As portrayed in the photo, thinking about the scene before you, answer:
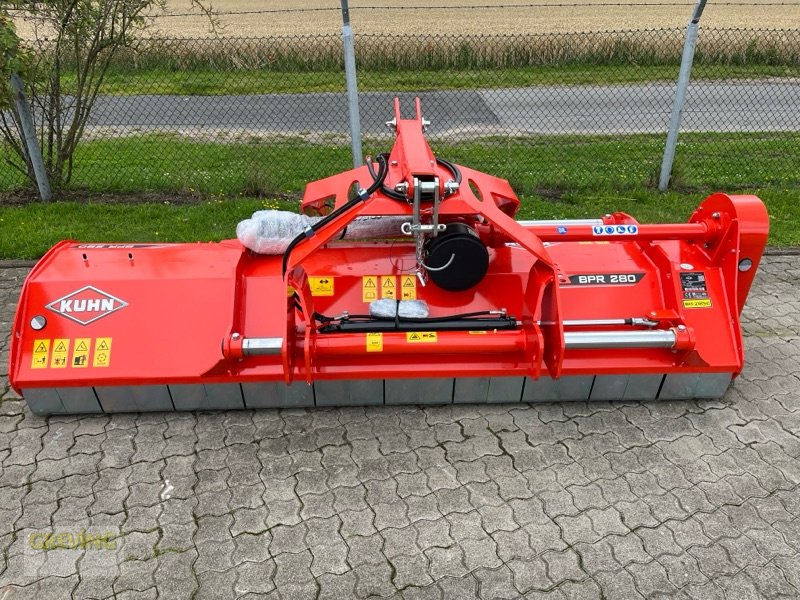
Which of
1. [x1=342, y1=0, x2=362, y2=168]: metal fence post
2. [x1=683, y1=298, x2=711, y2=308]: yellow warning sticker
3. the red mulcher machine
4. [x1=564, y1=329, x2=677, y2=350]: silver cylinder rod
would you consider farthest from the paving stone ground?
[x1=342, y1=0, x2=362, y2=168]: metal fence post

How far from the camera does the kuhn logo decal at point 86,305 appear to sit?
337 cm

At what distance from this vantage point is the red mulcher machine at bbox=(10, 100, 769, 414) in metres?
3.26

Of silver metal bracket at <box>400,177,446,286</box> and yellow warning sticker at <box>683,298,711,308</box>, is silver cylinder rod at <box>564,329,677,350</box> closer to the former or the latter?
yellow warning sticker at <box>683,298,711,308</box>

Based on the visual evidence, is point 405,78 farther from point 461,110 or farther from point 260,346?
point 260,346

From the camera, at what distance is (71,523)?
290 centimetres

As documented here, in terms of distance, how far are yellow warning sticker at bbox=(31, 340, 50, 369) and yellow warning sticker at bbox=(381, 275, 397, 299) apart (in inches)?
73.8

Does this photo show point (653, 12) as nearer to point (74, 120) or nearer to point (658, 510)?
point (74, 120)

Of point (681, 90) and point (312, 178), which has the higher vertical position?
point (681, 90)

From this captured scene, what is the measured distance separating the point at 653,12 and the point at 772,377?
23129mm

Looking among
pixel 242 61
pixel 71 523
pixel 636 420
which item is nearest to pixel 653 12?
pixel 242 61

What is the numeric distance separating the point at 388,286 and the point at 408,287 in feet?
0.38

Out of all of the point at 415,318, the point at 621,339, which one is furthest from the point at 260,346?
the point at 621,339

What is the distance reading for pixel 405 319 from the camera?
3326mm

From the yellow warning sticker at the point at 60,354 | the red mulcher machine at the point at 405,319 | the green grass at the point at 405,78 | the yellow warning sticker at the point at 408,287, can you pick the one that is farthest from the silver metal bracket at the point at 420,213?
the green grass at the point at 405,78
